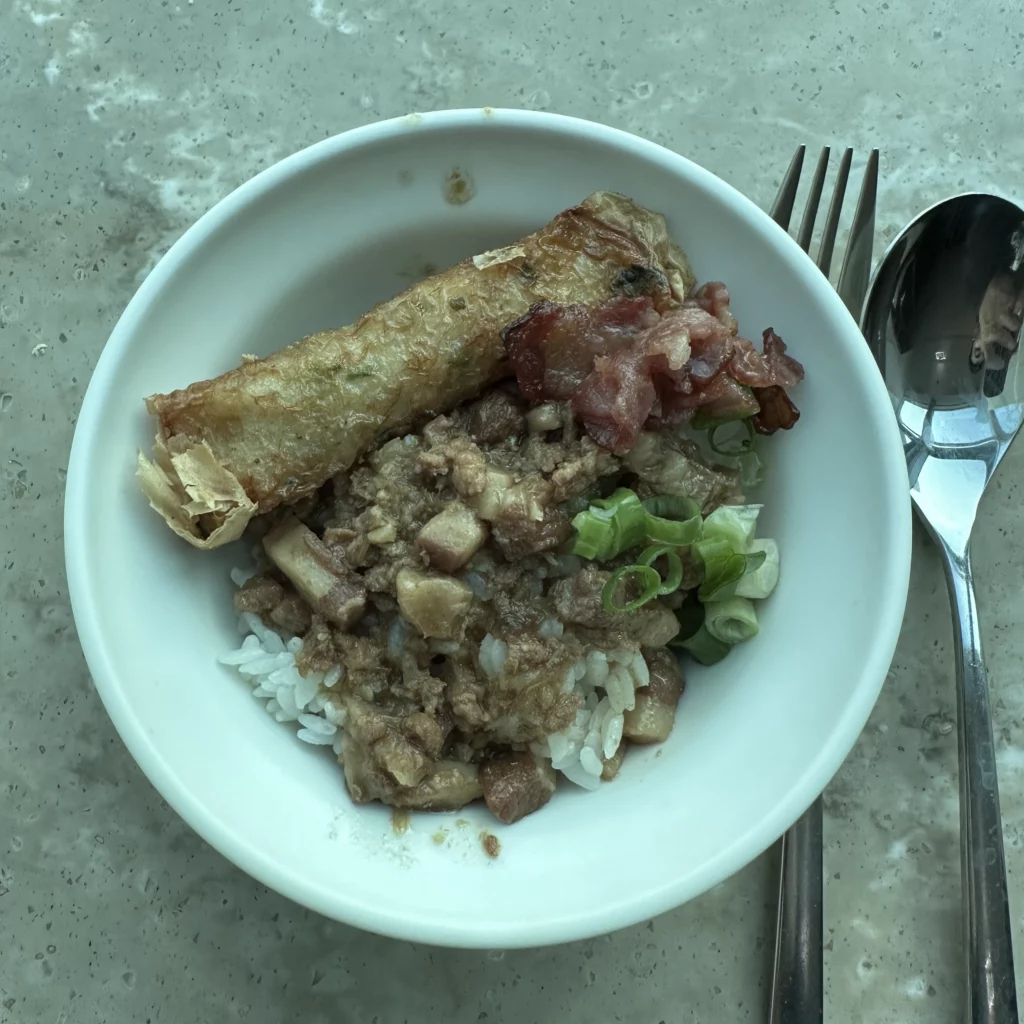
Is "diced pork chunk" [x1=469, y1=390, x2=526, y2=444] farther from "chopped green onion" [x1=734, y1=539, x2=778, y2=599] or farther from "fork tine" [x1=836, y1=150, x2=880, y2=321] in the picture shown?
"fork tine" [x1=836, y1=150, x2=880, y2=321]

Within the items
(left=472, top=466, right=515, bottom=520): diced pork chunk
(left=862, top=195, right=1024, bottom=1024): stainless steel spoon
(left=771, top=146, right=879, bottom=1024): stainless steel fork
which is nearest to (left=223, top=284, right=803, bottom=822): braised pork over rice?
(left=472, top=466, right=515, bottom=520): diced pork chunk

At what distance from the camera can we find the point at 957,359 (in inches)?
97.7

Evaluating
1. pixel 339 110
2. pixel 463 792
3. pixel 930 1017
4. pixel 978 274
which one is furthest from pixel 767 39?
pixel 930 1017

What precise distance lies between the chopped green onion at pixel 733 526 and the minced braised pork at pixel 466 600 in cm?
5

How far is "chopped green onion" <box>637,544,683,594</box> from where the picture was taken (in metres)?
2.01

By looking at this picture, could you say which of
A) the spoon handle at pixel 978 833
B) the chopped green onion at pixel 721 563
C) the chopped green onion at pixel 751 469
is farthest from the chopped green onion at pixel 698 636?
the spoon handle at pixel 978 833

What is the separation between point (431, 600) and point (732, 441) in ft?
2.90

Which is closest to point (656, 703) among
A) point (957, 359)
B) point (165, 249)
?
point (957, 359)

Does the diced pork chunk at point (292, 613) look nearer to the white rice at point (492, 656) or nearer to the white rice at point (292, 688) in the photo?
the white rice at point (292, 688)

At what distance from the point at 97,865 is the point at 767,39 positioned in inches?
120

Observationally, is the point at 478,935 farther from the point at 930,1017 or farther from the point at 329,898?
the point at 930,1017

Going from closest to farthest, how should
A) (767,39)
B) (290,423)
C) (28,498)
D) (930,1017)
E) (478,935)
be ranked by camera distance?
1. (478,935)
2. (290,423)
3. (930,1017)
4. (28,498)
5. (767,39)

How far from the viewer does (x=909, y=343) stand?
2.50 meters

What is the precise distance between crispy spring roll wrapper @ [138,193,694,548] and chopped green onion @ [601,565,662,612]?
58 cm
